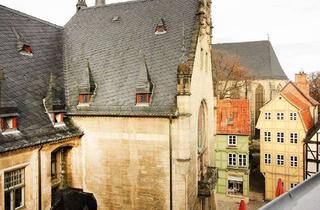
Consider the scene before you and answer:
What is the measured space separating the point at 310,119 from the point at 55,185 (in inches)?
1018

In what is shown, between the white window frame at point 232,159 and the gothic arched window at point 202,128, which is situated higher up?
the gothic arched window at point 202,128

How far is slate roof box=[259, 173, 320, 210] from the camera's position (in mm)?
1581

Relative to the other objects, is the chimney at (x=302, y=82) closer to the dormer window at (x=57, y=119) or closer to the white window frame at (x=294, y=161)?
the white window frame at (x=294, y=161)

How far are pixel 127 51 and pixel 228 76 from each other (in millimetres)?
29045

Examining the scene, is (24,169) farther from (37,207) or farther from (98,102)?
(98,102)

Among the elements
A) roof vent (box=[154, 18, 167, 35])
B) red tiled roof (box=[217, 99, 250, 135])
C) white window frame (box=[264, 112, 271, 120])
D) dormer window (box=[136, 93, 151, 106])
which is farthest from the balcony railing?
white window frame (box=[264, 112, 271, 120])

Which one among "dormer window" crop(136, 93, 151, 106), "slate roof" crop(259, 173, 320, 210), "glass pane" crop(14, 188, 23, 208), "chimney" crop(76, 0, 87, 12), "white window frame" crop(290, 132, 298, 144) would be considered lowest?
"glass pane" crop(14, 188, 23, 208)

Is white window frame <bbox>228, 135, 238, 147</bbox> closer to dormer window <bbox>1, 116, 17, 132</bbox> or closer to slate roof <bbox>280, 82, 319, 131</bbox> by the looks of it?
slate roof <bbox>280, 82, 319, 131</bbox>

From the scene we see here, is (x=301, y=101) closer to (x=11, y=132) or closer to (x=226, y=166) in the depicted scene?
(x=226, y=166)

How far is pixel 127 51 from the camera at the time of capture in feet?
55.2

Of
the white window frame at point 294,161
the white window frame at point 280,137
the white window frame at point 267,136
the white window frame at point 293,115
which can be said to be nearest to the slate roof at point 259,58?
the white window frame at point 267,136

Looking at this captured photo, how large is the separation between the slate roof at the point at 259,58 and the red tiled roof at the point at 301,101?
1692 centimetres

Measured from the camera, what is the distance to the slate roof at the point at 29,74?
12.7 meters

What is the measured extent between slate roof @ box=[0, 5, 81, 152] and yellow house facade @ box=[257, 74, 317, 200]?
67.7 ft
